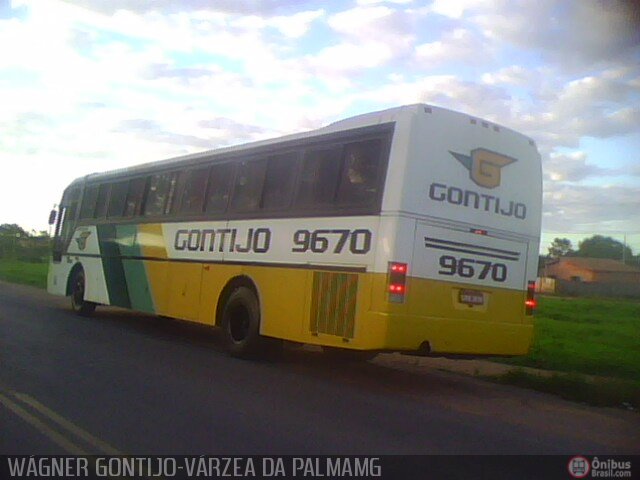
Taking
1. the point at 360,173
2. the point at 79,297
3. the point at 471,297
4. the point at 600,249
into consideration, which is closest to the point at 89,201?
the point at 79,297

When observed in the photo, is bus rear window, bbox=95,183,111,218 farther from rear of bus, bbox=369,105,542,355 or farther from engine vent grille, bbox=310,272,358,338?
rear of bus, bbox=369,105,542,355

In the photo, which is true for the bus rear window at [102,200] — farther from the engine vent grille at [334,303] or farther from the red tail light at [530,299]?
the red tail light at [530,299]

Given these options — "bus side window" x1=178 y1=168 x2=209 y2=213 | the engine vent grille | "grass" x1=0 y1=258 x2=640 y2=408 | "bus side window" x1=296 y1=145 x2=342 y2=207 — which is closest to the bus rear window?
"bus side window" x1=178 y1=168 x2=209 y2=213

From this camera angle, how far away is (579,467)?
6.26 metres

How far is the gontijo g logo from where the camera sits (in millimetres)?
9852

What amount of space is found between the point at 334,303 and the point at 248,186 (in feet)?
10.5

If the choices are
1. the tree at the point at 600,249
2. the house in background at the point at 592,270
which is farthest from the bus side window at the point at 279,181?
the house in background at the point at 592,270

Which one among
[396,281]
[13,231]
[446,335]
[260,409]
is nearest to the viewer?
[260,409]

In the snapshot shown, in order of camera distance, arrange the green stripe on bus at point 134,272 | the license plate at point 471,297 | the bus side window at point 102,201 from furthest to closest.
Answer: the bus side window at point 102,201 < the green stripe on bus at point 134,272 < the license plate at point 471,297

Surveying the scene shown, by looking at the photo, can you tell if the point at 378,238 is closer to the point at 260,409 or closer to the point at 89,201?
the point at 260,409

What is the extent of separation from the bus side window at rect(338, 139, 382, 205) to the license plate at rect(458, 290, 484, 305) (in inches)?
68.4

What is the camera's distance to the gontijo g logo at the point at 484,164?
9852 mm

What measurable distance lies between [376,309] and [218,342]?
6.16m

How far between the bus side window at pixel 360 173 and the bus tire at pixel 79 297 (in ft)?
32.9
